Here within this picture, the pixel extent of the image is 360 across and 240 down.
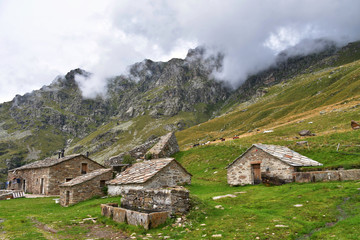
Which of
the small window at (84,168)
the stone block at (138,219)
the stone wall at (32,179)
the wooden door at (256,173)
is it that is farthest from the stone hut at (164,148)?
the stone block at (138,219)

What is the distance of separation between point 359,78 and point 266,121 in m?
43.7

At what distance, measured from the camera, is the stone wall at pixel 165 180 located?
61.9 ft

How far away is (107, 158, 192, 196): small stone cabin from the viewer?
18625 mm

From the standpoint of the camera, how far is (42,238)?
32.2 feet

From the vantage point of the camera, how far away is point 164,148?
38938 mm

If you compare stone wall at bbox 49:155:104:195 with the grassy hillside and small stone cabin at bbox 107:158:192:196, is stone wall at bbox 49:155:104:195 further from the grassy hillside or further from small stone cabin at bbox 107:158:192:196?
the grassy hillside

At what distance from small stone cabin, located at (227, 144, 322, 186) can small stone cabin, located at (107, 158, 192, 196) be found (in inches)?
199

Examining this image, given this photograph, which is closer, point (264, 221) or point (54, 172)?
point (264, 221)

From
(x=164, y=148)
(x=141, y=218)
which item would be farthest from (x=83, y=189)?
(x=164, y=148)

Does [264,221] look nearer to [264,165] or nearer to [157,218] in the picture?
[157,218]

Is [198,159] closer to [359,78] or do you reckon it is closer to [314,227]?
[314,227]

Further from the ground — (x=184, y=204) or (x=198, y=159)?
(x=198, y=159)

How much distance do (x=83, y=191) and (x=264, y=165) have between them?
17794mm

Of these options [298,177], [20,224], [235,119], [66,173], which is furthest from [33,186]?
[235,119]
